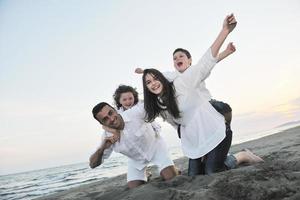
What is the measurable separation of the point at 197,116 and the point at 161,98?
465 millimetres

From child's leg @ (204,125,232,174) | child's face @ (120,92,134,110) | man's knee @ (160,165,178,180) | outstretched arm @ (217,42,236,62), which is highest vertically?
outstretched arm @ (217,42,236,62)

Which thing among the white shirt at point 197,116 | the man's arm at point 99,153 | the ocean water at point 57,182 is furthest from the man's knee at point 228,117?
the ocean water at point 57,182

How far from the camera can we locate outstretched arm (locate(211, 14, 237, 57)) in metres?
3.13

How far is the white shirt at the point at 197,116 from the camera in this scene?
11.8 ft

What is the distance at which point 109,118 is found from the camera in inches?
162

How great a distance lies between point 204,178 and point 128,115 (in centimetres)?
147

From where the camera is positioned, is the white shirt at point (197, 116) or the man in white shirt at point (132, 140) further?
the man in white shirt at point (132, 140)

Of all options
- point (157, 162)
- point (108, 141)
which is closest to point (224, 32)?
point (108, 141)

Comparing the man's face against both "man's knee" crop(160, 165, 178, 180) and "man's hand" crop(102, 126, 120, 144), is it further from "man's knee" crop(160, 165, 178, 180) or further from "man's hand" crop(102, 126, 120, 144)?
"man's knee" crop(160, 165, 178, 180)

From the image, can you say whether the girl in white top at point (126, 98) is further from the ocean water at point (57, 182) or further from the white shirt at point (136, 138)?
the ocean water at point (57, 182)

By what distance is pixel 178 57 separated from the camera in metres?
4.20

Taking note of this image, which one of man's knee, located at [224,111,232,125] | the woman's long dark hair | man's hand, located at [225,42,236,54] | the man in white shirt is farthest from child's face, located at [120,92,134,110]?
man's hand, located at [225,42,236,54]

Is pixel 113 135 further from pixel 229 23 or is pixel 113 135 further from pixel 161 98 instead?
pixel 229 23

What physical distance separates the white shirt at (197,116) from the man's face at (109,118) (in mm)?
899
